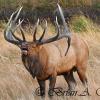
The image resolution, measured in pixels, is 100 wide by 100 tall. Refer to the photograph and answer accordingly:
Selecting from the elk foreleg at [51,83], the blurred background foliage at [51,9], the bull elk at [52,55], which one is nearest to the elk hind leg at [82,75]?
the bull elk at [52,55]

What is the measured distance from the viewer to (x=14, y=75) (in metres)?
10.2

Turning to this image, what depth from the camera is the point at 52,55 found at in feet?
28.7

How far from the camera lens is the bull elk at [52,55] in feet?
27.2

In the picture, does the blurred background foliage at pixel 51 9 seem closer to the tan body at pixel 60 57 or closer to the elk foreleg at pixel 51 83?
the tan body at pixel 60 57

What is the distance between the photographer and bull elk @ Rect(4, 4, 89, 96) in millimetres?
8289

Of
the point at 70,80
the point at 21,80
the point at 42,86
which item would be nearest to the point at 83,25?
the point at 21,80

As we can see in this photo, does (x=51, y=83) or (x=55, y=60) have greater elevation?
(x=55, y=60)

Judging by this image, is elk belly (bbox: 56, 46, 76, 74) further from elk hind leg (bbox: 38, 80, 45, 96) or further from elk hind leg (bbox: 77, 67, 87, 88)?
elk hind leg (bbox: 38, 80, 45, 96)

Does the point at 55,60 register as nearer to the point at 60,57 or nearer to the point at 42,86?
the point at 60,57

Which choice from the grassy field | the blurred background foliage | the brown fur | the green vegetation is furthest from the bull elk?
the blurred background foliage

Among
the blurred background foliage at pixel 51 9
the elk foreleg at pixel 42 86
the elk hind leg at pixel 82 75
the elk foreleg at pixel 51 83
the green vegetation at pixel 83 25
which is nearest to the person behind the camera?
the elk foreleg at pixel 51 83

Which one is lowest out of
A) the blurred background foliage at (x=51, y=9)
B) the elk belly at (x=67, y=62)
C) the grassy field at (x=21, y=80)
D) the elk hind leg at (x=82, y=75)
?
the blurred background foliage at (x=51, y=9)

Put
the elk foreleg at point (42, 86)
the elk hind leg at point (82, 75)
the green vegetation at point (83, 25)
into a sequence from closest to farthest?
the elk foreleg at point (42, 86)
the elk hind leg at point (82, 75)
the green vegetation at point (83, 25)

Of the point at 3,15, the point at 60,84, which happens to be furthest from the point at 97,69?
the point at 3,15
